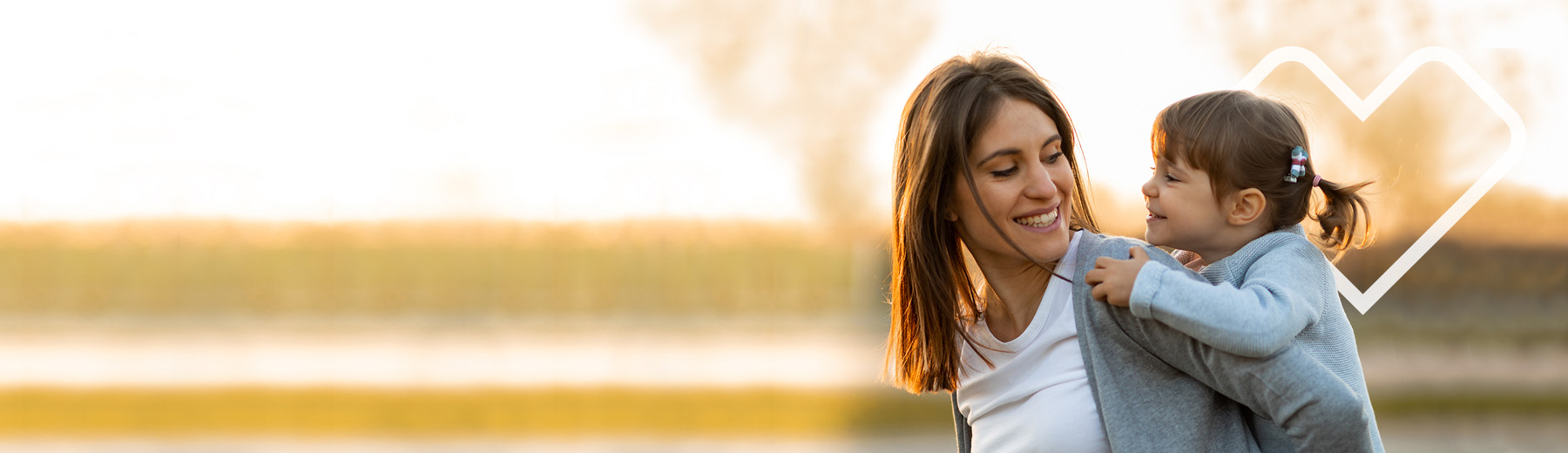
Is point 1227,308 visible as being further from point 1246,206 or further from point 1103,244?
point 1246,206

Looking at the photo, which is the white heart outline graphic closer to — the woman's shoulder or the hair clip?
the hair clip

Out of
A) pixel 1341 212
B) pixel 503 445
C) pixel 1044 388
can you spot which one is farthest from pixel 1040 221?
pixel 503 445

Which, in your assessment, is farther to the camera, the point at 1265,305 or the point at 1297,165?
the point at 1297,165

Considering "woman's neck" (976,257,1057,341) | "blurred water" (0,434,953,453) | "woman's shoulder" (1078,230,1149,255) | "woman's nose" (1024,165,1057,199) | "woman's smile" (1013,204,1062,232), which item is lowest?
"blurred water" (0,434,953,453)

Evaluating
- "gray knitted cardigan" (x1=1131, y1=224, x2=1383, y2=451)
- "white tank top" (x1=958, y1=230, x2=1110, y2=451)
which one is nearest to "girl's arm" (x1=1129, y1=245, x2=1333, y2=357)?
"gray knitted cardigan" (x1=1131, y1=224, x2=1383, y2=451)

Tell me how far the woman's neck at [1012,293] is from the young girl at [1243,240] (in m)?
0.11

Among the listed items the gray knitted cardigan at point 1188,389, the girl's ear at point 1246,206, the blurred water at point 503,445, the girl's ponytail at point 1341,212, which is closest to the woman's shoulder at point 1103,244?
the gray knitted cardigan at point 1188,389

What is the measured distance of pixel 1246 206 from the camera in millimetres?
1271

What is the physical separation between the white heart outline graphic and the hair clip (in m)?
2.79

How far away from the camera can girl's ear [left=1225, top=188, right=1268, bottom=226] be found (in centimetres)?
125

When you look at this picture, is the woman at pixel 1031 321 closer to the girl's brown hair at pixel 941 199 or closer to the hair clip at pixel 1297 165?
the girl's brown hair at pixel 941 199

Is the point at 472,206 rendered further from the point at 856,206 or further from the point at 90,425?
the point at 90,425

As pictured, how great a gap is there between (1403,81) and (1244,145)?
3297 millimetres

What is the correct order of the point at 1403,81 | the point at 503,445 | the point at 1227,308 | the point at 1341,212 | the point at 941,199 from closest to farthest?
1. the point at 1227,308
2. the point at 941,199
3. the point at 1341,212
4. the point at 1403,81
5. the point at 503,445
